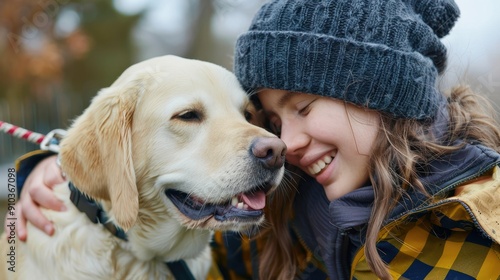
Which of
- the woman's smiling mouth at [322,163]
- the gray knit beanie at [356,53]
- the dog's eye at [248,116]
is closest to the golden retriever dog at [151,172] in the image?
the dog's eye at [248,116]

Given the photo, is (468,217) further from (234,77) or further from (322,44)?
(234,77)

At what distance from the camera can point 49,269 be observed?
7.50ft

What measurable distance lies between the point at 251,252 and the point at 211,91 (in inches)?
43.7

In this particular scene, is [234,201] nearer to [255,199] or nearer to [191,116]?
[255,199]

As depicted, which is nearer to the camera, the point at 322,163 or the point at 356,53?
the point at 356,53

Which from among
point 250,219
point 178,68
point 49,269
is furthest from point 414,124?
point 49,269

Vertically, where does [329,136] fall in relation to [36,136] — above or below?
above

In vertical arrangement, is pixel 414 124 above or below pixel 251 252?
above

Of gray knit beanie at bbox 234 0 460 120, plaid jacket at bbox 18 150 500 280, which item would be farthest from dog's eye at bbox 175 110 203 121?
plaid jacket at bbox 18 150 500 280

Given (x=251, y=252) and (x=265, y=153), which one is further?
(x=251, y=252)

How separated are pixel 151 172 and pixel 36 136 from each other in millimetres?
823

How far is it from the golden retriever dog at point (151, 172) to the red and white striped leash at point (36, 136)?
1.19ft

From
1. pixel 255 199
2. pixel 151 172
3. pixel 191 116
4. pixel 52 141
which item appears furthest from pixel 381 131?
pixel 52 141

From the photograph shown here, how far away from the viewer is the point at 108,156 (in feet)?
7.20
